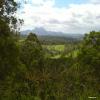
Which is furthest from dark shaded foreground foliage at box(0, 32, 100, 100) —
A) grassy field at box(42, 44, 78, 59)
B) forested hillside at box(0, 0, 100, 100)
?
grassy field at box(42, 44, 78, 59)

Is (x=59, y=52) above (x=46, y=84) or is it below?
below

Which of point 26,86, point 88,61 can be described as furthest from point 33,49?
point 26,86

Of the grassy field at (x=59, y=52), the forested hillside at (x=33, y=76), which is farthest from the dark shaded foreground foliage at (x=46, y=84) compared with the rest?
the grassy field at (x=59, y=52)

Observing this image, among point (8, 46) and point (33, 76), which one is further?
point (8, 46)

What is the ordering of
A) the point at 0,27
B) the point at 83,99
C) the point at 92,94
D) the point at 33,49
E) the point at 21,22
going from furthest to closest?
the point at 33,49 → the point at 21,22 → the point at 0,27 → the point at 92,94 → the point at 83,99

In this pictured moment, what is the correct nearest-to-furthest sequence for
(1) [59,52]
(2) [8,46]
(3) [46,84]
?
(3) [46,84] < (2) [8,46] < (1) [59,52]

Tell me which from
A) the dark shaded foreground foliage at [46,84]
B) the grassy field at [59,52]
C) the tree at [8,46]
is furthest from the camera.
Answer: the grassy field at [59,52]

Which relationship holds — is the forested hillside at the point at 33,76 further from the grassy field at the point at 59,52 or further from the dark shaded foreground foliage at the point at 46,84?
the grassy field at the point at 59,52

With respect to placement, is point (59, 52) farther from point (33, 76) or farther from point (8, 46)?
point (33, 76)

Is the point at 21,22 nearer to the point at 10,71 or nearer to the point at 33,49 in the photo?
the point at 10,71

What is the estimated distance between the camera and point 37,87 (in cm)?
748

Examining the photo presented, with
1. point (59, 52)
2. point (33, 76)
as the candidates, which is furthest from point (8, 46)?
point (59, 52)

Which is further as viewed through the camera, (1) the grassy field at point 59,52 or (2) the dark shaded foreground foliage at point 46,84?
(1) the grassy field at point 59,52

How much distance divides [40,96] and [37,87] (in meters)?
0.43
